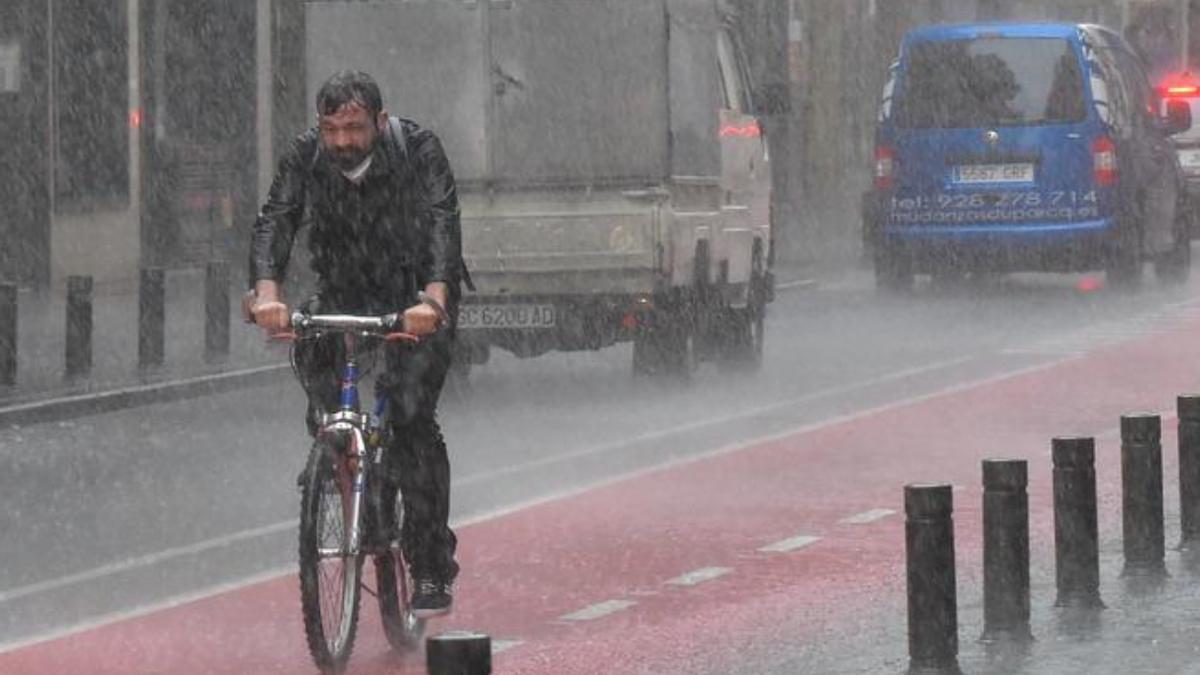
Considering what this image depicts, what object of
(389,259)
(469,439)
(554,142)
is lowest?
(469,439)

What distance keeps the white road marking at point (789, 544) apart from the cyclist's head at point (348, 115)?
10.8ft

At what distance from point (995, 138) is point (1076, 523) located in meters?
17.5

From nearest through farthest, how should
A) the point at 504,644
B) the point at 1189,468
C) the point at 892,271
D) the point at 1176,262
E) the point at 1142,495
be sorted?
the point at 504,644 → the point at 1142,495 → the point at 1189,468 → the point at 892,271 → the point at 1176,262

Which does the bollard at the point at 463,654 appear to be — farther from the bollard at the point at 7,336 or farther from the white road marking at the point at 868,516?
the bollard at the point at 7,336

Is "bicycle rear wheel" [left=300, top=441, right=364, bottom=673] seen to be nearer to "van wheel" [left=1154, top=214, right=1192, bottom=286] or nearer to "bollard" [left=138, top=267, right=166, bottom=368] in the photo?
"bollard" [left=138, top=267, right=166, bottom=368]

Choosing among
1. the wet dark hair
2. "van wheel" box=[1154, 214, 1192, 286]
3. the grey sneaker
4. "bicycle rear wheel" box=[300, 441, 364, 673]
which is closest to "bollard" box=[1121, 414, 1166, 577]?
the grey sneaker

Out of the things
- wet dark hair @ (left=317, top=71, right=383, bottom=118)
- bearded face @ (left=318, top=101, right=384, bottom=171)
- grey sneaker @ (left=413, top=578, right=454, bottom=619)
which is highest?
wet dark hair @ (left=317, top=71, right=383, bottom=118)

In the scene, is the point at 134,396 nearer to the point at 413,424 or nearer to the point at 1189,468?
the point at 1189,468

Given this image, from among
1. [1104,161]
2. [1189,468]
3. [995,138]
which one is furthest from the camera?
[1104,161]

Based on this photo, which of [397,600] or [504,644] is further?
[504,644]

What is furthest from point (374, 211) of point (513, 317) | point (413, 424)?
point (513, 317)

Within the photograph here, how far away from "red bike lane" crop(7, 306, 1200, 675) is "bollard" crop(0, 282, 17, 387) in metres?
4.68

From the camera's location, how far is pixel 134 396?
1902 cm

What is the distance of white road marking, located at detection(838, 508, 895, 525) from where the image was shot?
41.6 feet
